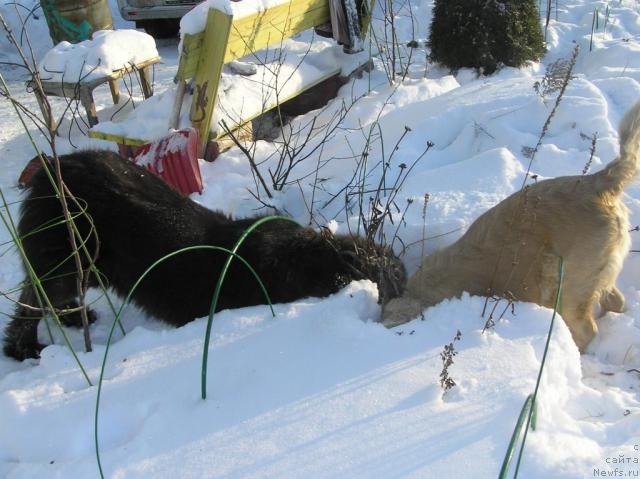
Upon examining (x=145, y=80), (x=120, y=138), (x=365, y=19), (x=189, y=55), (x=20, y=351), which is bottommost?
(x=20, y=351)

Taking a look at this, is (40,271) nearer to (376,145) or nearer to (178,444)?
(178,444)

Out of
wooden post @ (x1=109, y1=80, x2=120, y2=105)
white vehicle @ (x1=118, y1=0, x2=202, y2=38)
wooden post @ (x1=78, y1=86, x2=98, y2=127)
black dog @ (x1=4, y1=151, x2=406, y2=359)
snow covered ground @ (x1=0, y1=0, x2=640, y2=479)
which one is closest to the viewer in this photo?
snow covered ground @ (x1=0, y1=0, x2=640, y2=479)

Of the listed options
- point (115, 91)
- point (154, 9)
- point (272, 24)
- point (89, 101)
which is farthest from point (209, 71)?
point (154, 9)

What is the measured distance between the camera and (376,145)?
4.12m

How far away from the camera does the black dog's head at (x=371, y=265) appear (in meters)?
2.43

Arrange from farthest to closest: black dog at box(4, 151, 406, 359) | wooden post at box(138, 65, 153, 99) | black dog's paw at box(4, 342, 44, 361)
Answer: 1. wooden post at box(138, 65, 153, 99)
2. black dog's paw at box(4, 342, 44, 361)
3. black dog at box(4, 151, 406, 359)

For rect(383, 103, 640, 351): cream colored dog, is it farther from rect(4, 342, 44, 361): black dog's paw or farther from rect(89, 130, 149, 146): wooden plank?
rect(89, 130, 149, 146): wooden plank

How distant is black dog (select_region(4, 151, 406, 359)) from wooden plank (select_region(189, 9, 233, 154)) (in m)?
1.54

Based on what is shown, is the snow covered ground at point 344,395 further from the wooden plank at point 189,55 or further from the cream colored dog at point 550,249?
the wooden plank at point 189,55

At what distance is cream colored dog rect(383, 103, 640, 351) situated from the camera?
2.12 meters

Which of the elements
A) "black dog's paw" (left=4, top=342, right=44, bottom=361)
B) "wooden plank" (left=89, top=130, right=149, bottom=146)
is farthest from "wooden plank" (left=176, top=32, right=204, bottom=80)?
"black dog's paw" (left=4, top=342, right=44, bottom=361)

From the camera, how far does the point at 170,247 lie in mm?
2621

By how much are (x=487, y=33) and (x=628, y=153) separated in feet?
12.4

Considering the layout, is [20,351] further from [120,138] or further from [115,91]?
[115,91]
